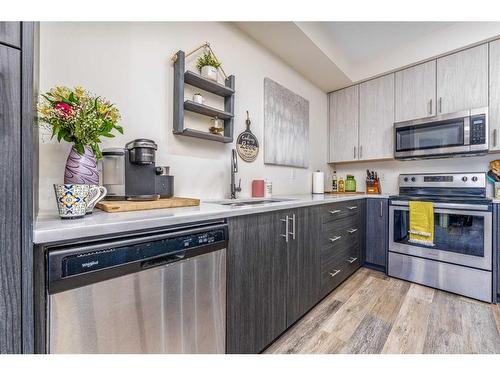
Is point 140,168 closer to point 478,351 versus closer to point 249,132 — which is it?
point 249,132

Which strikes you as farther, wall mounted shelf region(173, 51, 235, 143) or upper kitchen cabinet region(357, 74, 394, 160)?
upper kitchen cabinet region(357, 74, 394, 160)

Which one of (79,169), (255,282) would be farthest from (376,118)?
(79,169)

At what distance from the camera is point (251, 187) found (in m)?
2.13

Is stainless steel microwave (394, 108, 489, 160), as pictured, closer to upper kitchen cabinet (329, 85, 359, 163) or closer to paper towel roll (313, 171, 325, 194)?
upper kitchen cabinet (329, 85, 359, 163)

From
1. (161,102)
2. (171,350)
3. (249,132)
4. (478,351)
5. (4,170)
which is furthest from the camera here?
(249,132)

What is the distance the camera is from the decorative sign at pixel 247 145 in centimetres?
202

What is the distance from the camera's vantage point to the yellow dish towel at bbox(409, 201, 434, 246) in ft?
6.93

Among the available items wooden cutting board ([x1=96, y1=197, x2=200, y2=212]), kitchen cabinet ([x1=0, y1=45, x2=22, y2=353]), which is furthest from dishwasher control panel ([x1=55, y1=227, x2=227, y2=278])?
wooden cutting board ([x1=96, y1=197, x2=200, y2=212])

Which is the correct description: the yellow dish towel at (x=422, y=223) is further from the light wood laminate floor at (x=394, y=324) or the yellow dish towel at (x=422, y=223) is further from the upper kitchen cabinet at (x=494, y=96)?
the upper kitchen cabinet at (x=494, y=96)

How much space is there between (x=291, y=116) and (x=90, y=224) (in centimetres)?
232

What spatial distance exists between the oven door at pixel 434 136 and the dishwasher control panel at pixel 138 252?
2442 mm

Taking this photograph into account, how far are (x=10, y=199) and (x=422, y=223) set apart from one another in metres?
2.80

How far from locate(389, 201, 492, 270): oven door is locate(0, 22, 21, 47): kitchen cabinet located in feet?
9.21
